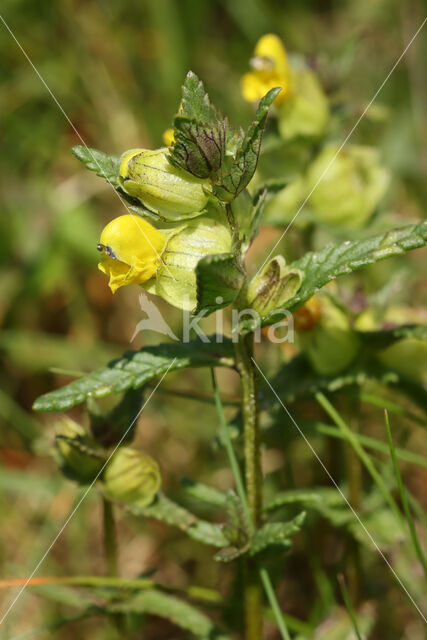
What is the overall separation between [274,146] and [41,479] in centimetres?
114

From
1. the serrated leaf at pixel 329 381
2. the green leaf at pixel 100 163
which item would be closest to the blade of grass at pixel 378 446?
the serrated leaf at pixel 329 381

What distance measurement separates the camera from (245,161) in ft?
2.98

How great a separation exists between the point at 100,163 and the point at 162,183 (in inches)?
5.1

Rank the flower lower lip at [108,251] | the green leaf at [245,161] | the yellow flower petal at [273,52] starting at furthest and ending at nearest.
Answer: the yellow flower petal at [273,52] → the flower lower lip at [108,251] → the green leaf at [245,161]

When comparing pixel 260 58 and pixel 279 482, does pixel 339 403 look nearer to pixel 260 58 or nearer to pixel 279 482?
pixel 279 482

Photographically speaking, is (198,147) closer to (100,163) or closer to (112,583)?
(100,163)

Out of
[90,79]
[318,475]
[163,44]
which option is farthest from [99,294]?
[318,475]

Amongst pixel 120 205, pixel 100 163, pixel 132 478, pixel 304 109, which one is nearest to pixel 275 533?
pixel 132 478

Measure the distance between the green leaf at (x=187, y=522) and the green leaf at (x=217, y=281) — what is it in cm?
39

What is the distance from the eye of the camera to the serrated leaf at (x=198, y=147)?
0.88 meters

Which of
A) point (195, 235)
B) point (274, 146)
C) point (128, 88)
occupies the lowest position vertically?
point (195, 235)

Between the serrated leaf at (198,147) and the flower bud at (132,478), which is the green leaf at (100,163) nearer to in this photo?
the serrated leaf at (198,147)

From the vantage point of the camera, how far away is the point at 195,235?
0.99m

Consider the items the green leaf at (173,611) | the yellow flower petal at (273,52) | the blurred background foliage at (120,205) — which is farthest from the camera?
the blurred background foliage at (120,205)
